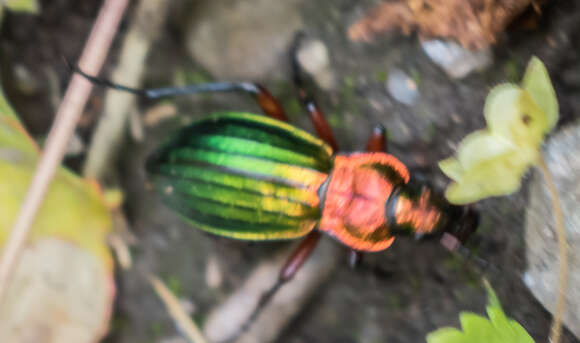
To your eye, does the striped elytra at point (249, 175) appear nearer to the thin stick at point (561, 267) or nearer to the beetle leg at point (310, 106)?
the beetle leg at point (310, 106)

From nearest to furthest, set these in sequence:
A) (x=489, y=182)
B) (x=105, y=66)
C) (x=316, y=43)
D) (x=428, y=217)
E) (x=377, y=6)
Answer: (x=489, y=182) → (x=428, y=217) → (x=377, y=6) → (x=316, y=43) → (x=105, y=66)

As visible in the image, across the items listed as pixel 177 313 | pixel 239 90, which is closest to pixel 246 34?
pixel 239 90

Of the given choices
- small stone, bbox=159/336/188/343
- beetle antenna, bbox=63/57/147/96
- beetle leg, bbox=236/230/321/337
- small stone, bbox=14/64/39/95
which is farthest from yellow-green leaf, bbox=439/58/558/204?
small stone, bbox=14/64/39/95

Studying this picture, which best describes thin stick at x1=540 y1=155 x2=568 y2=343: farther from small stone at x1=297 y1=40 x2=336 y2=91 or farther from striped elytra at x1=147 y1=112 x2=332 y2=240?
small stone at x1=297 y1=40 x2=336 y2=91

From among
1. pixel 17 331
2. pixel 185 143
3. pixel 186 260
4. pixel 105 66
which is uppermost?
pixel 105 66

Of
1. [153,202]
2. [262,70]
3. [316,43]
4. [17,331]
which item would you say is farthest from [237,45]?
[17,331]

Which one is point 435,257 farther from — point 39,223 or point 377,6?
point 39,223

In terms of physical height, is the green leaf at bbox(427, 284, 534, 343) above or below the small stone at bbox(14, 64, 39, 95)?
below
